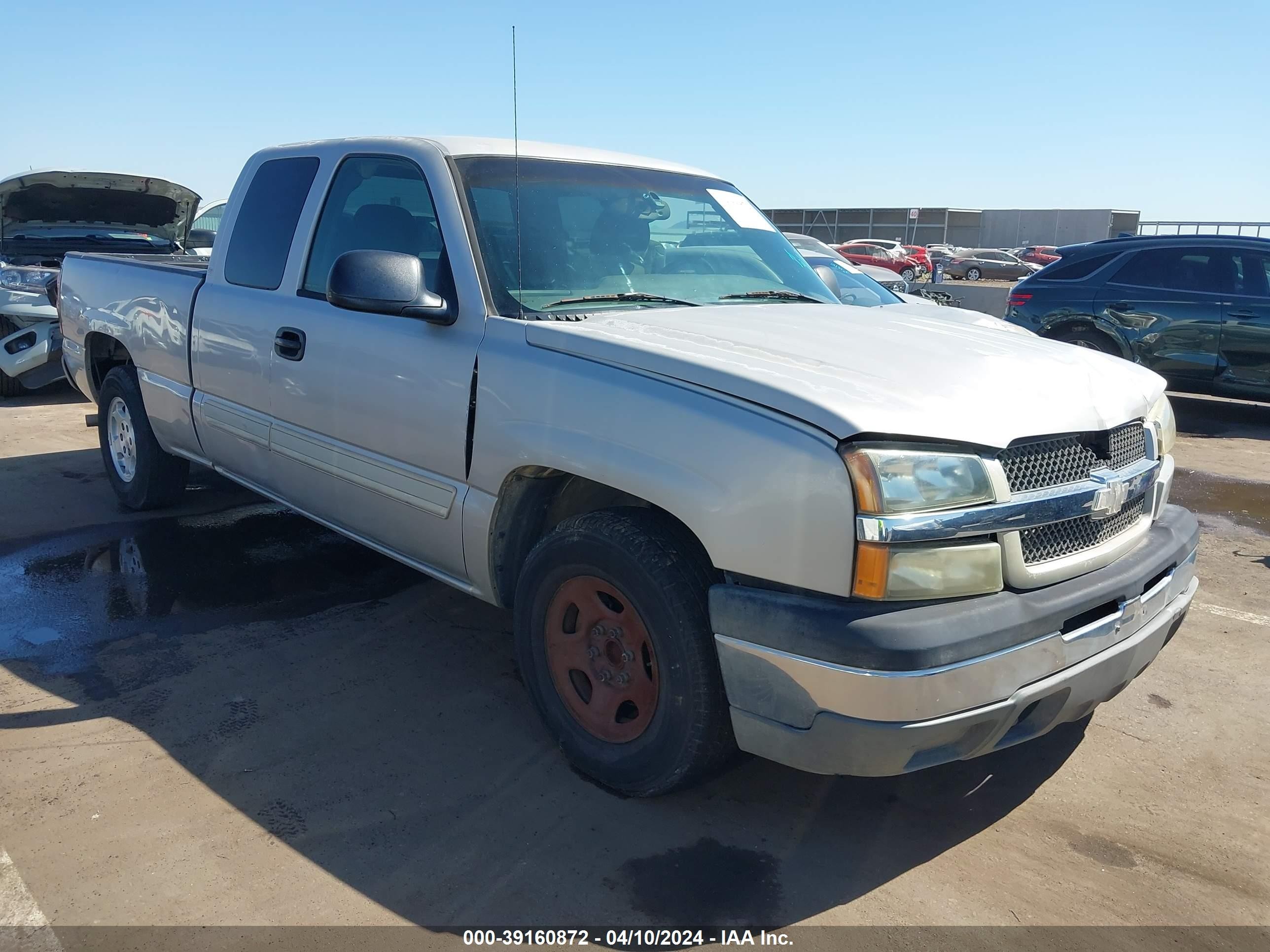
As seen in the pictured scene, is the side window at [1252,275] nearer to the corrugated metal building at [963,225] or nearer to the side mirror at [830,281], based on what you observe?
the side mirror at [830,281]

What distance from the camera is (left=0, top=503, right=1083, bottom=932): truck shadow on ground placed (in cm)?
266

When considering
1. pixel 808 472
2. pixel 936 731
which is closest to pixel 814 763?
pixel 936 731

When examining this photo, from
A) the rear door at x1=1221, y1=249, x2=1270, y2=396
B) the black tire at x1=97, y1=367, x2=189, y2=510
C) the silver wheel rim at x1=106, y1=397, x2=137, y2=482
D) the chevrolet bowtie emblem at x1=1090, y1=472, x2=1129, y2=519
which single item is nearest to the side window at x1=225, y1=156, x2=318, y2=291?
the black tire at x1=97, y1=367, x2=189, y2=510

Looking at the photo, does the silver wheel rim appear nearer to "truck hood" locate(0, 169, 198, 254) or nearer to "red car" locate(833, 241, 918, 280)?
"truck hood" locate(0, 169, 198, 254)

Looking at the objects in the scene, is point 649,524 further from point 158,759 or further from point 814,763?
point 158,759

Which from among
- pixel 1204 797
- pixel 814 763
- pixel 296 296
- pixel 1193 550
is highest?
pixel 296 296

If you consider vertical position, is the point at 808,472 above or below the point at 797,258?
below

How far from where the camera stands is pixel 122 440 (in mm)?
5930

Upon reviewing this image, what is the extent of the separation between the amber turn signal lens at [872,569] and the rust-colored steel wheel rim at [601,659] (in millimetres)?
674

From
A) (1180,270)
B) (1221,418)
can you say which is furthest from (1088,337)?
(1221,418)

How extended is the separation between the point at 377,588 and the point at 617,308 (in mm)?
2133

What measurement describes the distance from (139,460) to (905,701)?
15.7 feet

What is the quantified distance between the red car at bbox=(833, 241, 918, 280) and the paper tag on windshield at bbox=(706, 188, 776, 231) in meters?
31.3

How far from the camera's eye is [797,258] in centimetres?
436
